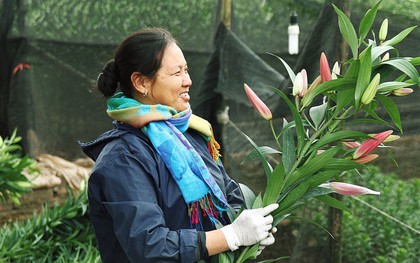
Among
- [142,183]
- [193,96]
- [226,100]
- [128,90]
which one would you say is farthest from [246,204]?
[193,96]

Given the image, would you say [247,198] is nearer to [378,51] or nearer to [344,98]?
[344,98]

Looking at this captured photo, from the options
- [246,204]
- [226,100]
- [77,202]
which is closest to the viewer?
[246,204]

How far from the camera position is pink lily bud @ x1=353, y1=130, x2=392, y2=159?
7.64 feet

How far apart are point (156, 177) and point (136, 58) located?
397 mm

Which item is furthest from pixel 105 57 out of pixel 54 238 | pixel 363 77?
pixel 363 77

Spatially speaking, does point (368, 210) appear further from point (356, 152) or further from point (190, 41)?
point (190, 41)

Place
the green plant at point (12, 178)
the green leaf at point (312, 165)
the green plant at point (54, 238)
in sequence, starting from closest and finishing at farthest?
the green leaf at point (312, 165), the green plant at point (54, 238), the green plant at point (12, 178)

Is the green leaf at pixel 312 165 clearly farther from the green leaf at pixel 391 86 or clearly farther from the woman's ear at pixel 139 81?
the woman's ear at pixel 139 81

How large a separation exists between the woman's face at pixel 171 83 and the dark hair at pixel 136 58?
0.02 metres

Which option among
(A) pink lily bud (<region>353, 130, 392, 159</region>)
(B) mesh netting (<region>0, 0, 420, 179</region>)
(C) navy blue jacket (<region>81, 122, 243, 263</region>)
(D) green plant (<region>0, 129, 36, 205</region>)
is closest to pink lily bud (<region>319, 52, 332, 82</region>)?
(A) pink lily bud (<region>353, 130, 392, 159</region>)

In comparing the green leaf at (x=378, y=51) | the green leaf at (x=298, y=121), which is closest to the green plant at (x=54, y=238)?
the green leaf at (x=298, y=121)

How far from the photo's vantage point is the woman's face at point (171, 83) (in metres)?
2.49

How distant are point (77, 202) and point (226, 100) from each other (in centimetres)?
125

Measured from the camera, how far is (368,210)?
13.6 feet
